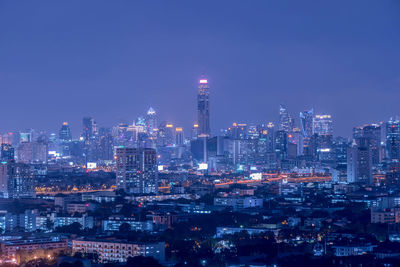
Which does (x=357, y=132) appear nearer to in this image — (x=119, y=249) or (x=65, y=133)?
(x=65, y=133)

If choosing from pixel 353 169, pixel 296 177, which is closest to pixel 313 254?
pixel 353 169

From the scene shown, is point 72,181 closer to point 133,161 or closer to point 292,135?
point 133,161

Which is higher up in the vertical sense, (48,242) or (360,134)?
(360,134)

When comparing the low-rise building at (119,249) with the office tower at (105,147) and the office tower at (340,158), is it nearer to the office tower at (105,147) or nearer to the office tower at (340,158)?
the office tower at (340,158)

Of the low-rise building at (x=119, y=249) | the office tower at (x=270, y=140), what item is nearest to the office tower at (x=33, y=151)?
the office tower at (x=270, y=140)

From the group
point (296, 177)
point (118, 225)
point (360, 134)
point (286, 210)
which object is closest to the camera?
point (118, 225)

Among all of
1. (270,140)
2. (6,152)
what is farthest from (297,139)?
(6,152)

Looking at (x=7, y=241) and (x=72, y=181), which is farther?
(x=72, y=181)
